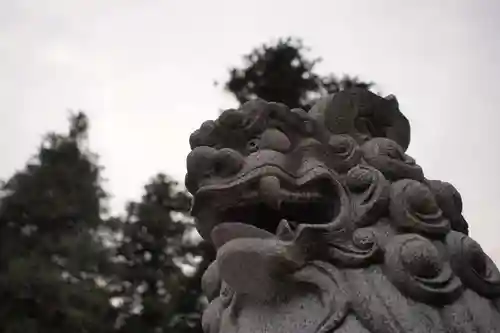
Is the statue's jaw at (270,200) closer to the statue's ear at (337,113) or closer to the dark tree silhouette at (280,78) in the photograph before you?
the statue's ear at (337,113)

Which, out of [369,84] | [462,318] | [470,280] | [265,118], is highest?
[369,84]

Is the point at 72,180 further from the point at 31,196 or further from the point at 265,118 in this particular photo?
the point at 265,118

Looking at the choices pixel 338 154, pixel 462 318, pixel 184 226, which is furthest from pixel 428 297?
pixel 184 226

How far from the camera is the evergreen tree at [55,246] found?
8133mm

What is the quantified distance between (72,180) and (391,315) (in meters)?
8.29

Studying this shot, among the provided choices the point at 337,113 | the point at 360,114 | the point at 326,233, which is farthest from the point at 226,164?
the point at 360,114

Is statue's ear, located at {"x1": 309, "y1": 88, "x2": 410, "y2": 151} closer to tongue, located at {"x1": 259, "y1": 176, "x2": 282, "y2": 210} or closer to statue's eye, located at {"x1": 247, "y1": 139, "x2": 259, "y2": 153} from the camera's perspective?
statue's eye, located at {"x1": 247, "y1": 139, "x2": 259, "y2": 153}

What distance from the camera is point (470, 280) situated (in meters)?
2.12

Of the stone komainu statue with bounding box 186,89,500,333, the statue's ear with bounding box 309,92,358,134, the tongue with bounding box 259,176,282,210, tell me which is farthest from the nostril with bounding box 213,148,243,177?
the statue's ear with bounding box 309,92,358,134

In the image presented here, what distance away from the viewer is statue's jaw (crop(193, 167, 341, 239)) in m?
2.22

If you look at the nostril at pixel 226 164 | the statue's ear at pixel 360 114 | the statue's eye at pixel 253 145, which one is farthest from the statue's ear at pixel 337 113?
the nostril at pixel 226 164

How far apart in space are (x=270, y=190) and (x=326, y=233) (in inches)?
9.0

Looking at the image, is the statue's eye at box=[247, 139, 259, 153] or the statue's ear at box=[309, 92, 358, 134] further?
the statue's ear at box=[309, 92, 358, 134]

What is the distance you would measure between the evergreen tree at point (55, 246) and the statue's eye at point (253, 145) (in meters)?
6.18
